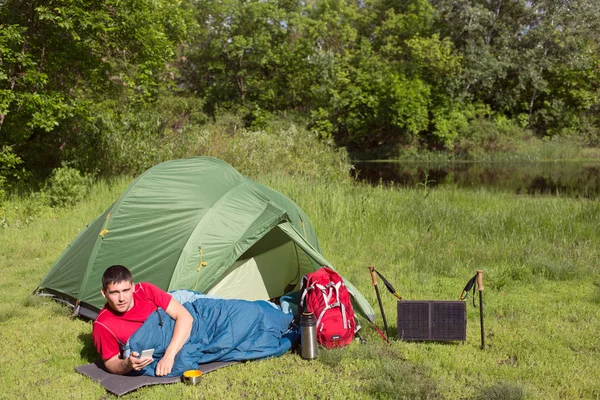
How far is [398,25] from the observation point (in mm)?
32156

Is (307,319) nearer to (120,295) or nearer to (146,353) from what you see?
(146,353)

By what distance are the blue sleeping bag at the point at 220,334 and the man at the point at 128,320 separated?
8 centimetres

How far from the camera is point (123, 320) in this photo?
3.95 metres

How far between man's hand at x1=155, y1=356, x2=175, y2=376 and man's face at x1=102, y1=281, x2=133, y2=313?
469 millimetres

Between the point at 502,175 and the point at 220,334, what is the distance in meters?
19.5

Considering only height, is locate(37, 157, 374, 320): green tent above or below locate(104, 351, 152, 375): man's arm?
above

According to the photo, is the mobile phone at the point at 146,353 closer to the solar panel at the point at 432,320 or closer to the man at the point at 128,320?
the man at the point at 128,320

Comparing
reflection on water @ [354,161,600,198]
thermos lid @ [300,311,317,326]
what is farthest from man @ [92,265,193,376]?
reflection on water @ [354,161,600,198]

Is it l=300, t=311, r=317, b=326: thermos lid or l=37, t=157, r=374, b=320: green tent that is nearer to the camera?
l=300, t=311, r=317, b=326: thermos lid

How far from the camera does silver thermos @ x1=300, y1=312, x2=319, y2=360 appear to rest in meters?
4.38

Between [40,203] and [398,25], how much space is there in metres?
26.2

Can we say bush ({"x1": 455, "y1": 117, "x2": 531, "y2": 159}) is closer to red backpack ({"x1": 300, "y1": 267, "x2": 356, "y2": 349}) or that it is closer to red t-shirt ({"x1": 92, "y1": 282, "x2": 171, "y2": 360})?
red backpack ({"x1": 300, "y1": 267, "x2": 356, "y2": 349})

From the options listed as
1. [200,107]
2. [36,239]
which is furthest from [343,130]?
[36,239]

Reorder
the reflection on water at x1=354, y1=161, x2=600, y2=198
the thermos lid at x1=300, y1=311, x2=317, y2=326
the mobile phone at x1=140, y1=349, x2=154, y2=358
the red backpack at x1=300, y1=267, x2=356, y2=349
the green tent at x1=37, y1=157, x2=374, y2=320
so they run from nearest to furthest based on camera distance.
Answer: the mobile phone at x1=140, y1=349, x2=154, y2=358
the thermos lid at x1=300, y1=311, x2=317, y2=326
the red backpack at x1=300, y1=267, x2=356, y2=349
the green tent at x1=37, y1=157, x2=374, y2=320
the reflection on water at x1=354, y1=161, x2=600, y2=198
